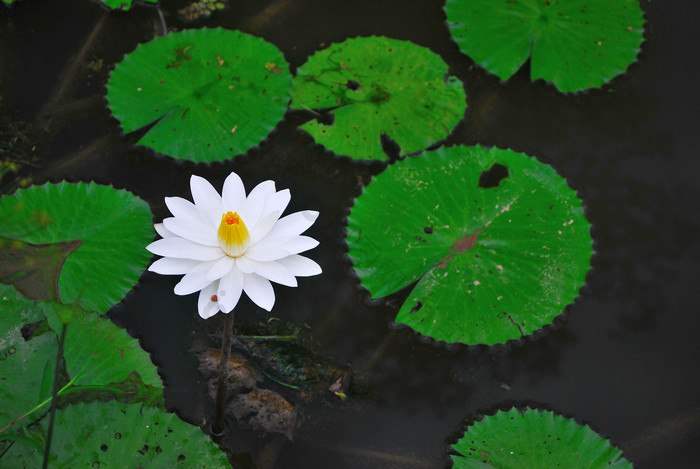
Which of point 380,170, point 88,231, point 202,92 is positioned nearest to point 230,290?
point 88,231

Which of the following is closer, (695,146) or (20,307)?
(20,307)

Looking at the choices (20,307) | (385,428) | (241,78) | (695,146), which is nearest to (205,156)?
(241,78)

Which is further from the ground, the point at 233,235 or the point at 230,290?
the point at 233,235

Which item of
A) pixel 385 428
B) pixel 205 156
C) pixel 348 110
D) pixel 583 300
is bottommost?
pixel 385 428

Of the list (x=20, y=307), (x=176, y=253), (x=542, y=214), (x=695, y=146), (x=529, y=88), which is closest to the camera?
(x=176, y=253)

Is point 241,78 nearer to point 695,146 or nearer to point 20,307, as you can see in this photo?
point 20,307

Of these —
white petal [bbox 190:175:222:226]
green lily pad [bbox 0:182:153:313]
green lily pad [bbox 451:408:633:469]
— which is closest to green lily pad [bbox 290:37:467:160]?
green lily pad [bbox 0:182:153:313]

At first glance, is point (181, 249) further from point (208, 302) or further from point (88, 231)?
point (88, 231)
